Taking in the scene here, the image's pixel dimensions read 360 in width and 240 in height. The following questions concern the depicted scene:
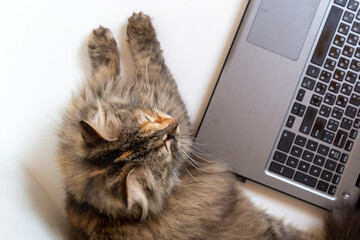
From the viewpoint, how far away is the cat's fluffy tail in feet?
3.23

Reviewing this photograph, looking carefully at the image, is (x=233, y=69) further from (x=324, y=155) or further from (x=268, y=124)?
(x=324, y=155)

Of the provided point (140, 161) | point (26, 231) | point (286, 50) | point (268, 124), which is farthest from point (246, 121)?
point (26, 231)

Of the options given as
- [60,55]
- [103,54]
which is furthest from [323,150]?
[60,55]

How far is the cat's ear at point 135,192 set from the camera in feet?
2.28

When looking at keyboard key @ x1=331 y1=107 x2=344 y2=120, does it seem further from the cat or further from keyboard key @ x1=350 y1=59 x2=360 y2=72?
the cat

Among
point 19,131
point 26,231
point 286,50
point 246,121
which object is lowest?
point 26,231

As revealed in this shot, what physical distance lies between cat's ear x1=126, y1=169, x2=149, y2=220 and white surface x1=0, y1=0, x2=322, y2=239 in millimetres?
278

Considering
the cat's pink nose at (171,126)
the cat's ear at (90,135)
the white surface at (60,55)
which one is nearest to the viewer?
the cat's ear at (90,135)

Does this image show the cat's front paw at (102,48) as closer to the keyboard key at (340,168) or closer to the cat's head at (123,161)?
the cat's head at (123,161)

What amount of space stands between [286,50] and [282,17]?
3.7 inches

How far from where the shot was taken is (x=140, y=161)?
0.75m

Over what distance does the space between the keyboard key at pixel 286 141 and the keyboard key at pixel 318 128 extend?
0.06 meters

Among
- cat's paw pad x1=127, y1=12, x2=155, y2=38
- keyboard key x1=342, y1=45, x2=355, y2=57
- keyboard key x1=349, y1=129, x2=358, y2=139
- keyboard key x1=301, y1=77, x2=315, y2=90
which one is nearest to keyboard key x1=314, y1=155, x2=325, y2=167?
keyboard key x1=349, y1=129, x2=358, y2=139

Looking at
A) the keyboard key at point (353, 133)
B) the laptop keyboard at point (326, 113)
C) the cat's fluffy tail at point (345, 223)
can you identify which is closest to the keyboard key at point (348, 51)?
the laptop keyboard at point (326, 113)
